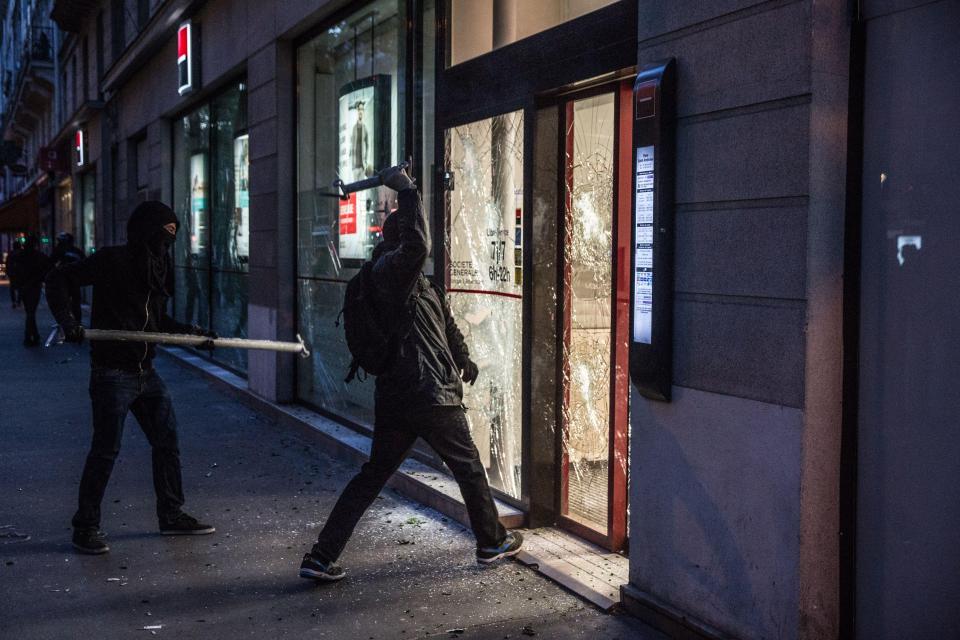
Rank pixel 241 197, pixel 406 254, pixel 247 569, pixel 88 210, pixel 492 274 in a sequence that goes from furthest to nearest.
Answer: pixel 88 210 < pixel 241 197 < pixel 492 274 < pixel 247 569 < pixel 406 254

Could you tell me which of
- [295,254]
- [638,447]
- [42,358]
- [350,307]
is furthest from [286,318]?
[42,358]

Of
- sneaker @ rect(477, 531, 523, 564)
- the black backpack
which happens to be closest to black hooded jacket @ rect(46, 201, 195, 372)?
the black backpack

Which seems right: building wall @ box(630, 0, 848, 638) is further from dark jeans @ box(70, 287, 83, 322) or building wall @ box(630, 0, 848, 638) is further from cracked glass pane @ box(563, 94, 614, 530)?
dark jeans @ box(70, 287, 83, 322)

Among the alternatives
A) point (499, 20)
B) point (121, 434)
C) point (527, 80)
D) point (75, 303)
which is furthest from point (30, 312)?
point (527, 80)

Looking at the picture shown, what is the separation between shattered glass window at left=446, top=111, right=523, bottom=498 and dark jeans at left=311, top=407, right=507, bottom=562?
1.05 m

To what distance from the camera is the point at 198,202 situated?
14.0 meters

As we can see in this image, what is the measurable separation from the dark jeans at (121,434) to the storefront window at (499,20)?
2827 mm

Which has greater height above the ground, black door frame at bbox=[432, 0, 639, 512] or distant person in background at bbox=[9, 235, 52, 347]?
black door frame at bbox=[432, 0, 639, 512]

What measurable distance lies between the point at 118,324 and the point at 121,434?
24.5 inches

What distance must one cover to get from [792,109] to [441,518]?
3452mm

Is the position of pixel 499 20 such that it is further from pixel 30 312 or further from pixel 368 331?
pixel 30 312

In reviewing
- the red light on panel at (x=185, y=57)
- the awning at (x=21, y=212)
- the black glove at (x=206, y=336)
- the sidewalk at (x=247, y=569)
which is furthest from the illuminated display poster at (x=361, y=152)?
the awning at (x=21, y=212)

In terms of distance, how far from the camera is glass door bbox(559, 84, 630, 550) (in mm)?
5293

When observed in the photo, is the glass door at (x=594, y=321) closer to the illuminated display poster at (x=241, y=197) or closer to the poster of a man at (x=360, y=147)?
the poster of a man at (x=360, y=147)
